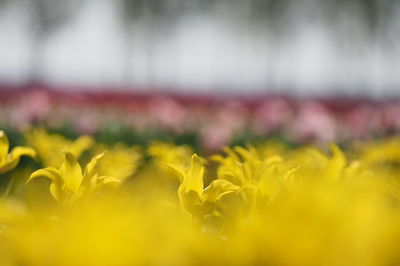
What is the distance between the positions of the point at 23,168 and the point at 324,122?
299 centimetres

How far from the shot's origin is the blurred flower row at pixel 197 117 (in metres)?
4.78

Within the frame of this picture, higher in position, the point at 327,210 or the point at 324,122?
the point at 327,210

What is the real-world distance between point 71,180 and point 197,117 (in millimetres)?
6302

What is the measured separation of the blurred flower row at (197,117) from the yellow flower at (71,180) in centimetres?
229

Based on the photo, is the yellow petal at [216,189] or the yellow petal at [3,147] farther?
the yellow petal at [3,147]

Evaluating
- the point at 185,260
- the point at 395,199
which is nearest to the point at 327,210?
the point at 185,260

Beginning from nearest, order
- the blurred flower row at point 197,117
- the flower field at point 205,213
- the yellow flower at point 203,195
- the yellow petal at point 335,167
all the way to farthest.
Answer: the flower field at point 205,213
the yellow flower at point 203,195
the yellow petal at point 335,167
the blurred flower row at point 197,117

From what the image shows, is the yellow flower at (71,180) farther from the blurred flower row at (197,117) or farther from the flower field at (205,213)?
the blurred flower row at (197,117)

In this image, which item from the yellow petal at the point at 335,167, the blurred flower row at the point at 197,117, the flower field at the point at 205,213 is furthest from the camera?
the blurred flower row at the point at 197,117

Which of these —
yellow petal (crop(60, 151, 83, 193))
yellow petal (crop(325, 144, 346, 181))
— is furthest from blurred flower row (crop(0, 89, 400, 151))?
yellow petal (crop(325, 144, 346, 181))

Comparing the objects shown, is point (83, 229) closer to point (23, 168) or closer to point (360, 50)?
point (23, 168)

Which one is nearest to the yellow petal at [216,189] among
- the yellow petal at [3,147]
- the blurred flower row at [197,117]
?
the yellow petal at [3,147]

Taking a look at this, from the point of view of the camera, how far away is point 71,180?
124cm

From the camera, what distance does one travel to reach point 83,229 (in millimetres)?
571
